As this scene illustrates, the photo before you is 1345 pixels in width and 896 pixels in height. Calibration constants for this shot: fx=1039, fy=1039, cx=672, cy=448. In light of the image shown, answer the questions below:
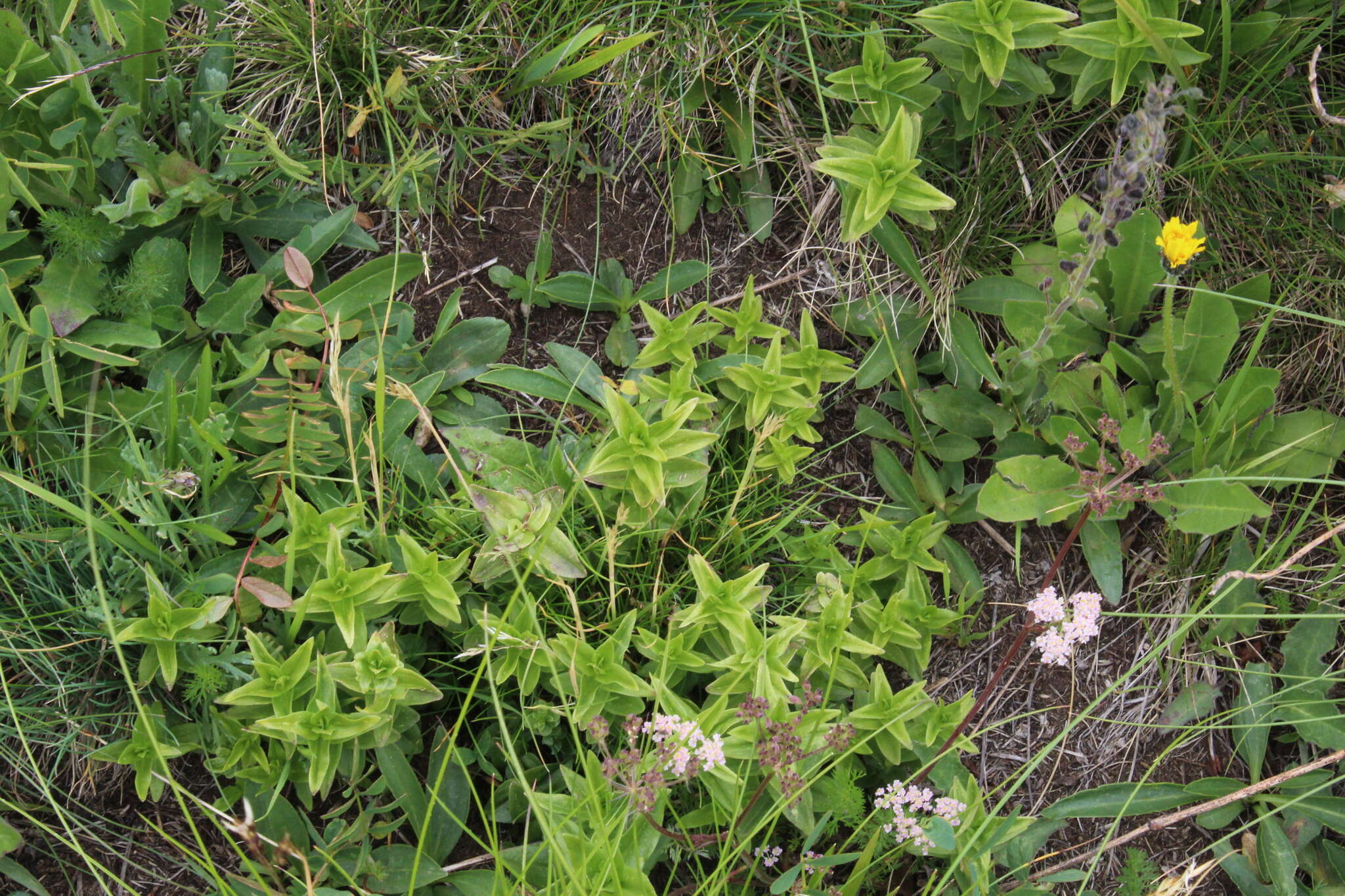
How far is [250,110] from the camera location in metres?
2.69

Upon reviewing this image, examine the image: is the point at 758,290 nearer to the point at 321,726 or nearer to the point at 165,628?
the point at 321,726

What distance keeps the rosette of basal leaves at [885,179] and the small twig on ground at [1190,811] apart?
154cm

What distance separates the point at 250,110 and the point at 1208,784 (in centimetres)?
303

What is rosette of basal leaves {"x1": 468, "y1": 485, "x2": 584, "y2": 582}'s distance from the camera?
2.30 m

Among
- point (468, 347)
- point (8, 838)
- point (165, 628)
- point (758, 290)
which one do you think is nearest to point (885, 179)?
point (758, 290)

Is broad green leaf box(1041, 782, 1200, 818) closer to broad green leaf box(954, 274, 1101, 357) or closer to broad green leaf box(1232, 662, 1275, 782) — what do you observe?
broad green leaf box(1232, 662, 1275, 782)

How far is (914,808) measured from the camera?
7.43 ft

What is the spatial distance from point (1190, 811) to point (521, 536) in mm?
1767

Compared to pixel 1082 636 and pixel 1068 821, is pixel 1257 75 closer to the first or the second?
pixel 1082 636

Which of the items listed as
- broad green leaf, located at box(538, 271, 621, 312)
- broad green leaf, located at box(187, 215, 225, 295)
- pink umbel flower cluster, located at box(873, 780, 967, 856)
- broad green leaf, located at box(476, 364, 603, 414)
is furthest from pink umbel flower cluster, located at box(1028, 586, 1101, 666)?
broad green leaf, located at box(187, 215, 225, 295)

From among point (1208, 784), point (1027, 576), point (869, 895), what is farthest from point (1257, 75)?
point (869, 895)

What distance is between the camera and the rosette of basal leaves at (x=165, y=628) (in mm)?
2221

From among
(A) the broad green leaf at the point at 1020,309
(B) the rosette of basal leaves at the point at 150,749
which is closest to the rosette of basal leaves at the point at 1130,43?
(A) the broad green leaf at the point at 1020,309

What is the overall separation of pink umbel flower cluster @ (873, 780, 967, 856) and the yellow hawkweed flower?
135 centimetres
